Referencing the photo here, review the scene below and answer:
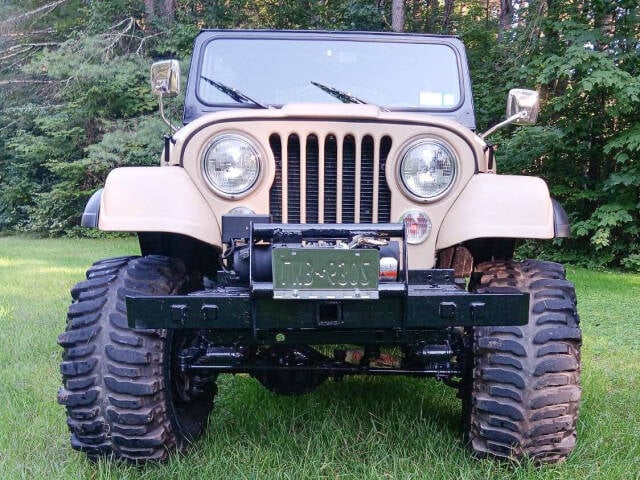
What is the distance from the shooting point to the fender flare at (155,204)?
2.32 metres

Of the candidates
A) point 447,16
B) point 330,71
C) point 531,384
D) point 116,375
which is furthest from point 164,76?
point 447,16

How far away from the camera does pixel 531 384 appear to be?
7.88 feet

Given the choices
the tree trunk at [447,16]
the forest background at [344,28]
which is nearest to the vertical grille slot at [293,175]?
the forest background at [344,28]

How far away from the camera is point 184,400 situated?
9.21 ft

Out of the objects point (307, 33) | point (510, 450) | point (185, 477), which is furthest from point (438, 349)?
point (307, 33)

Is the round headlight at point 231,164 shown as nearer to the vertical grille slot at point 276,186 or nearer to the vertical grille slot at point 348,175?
the vertical grille slot at point 276,186

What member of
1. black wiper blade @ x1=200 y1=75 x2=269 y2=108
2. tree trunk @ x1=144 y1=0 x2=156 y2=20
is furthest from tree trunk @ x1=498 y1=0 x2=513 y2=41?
black wiper blade @ x1=200 y1=75 x2=269 y2=108

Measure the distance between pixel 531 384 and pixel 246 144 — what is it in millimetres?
1471

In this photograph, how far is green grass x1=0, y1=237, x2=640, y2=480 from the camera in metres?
2.51

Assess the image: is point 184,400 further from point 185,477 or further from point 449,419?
point 449,419

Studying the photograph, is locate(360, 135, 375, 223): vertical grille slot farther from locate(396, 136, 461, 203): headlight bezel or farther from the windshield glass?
the windshield glass

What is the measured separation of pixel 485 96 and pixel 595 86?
3207mm

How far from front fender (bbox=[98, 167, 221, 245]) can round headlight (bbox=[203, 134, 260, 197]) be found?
97 millimetres

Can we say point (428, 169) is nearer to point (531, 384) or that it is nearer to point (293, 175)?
point (293, 175)
